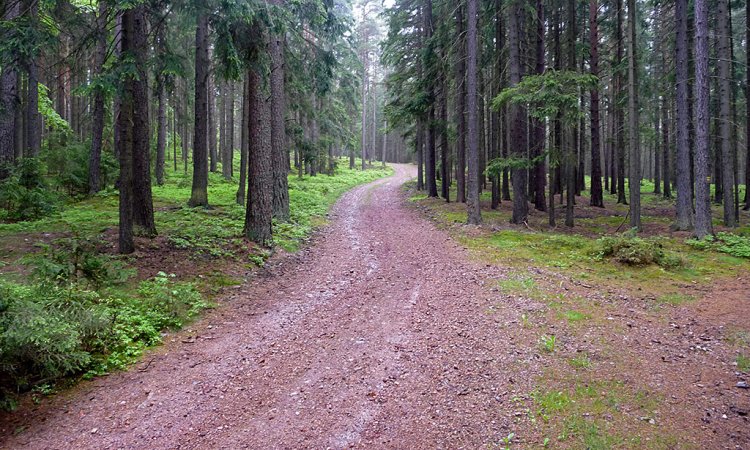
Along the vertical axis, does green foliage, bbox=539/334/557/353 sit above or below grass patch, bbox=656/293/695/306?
below

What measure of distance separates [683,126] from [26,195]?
65.1ft

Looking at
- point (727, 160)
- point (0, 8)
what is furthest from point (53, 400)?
point (727, 160)

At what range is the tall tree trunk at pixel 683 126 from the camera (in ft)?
44.3

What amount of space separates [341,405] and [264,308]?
3413 mm

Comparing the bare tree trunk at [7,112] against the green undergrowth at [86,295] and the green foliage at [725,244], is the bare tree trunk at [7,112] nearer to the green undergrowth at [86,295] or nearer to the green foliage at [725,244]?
the green undergrowth at [86,295]

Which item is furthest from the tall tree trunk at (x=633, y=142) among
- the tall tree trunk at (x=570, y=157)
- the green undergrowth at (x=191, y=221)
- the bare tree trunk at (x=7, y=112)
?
the bare tree trunk at (x=7, y=112)

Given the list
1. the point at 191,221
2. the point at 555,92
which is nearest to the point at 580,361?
the point at 555,92

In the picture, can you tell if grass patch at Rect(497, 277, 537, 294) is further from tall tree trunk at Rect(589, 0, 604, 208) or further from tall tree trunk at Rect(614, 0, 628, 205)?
tall tree trunk at Rect(589, 0, 604, 208)

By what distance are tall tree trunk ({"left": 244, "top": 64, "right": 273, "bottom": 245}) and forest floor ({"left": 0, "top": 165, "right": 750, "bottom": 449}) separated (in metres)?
2.11

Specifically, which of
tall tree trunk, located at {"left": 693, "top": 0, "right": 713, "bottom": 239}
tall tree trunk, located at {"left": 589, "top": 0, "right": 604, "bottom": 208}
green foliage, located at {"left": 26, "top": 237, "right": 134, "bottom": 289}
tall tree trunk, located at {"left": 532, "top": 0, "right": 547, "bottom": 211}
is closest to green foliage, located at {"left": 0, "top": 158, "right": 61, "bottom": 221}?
green foliage, located at {"left": 26, "top": 237, "right": 134, "bottom": 289}

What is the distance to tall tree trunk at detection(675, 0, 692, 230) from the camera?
44.3 feet

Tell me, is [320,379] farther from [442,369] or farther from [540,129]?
[540,129]

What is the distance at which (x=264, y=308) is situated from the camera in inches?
299

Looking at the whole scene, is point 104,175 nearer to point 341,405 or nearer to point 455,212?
point 455,212
